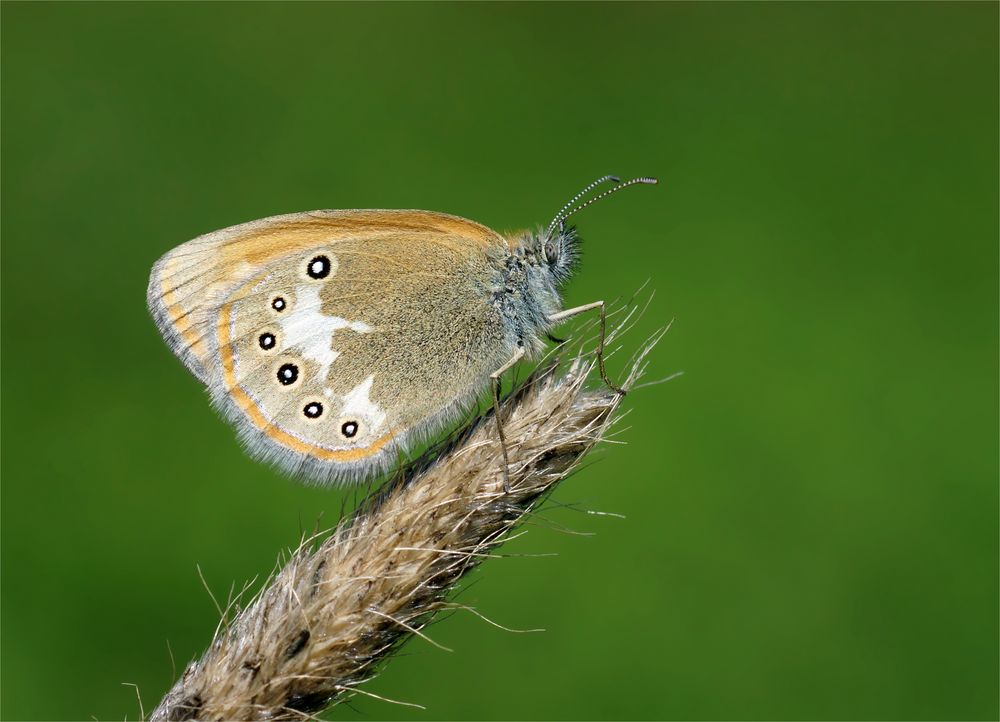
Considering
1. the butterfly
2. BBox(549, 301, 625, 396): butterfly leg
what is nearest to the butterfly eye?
the butterfly

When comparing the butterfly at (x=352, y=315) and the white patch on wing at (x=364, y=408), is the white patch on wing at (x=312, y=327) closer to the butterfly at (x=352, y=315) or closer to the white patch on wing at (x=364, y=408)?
the butterfly at (x=352, y=315)

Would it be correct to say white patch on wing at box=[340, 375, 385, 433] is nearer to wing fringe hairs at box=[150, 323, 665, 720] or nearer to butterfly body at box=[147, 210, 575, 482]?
butterfly body at box=[147, 210, 575, 482]

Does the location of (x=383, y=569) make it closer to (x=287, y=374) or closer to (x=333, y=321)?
(x=287, y=374)

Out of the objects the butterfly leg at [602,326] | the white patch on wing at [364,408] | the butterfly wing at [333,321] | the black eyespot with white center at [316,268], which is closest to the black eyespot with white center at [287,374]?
the butterfly wing at [333,321]

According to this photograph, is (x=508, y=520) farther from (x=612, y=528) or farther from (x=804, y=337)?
(x=804, y=337)

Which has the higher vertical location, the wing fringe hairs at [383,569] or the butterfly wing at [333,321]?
the butterfly wing at [333,321]

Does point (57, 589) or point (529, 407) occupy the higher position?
point (529, 407)

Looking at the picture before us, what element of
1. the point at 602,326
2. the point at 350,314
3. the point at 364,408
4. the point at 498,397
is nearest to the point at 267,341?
the point at 350,314

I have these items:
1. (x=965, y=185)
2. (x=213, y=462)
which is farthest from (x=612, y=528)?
(x=965, y=185)
